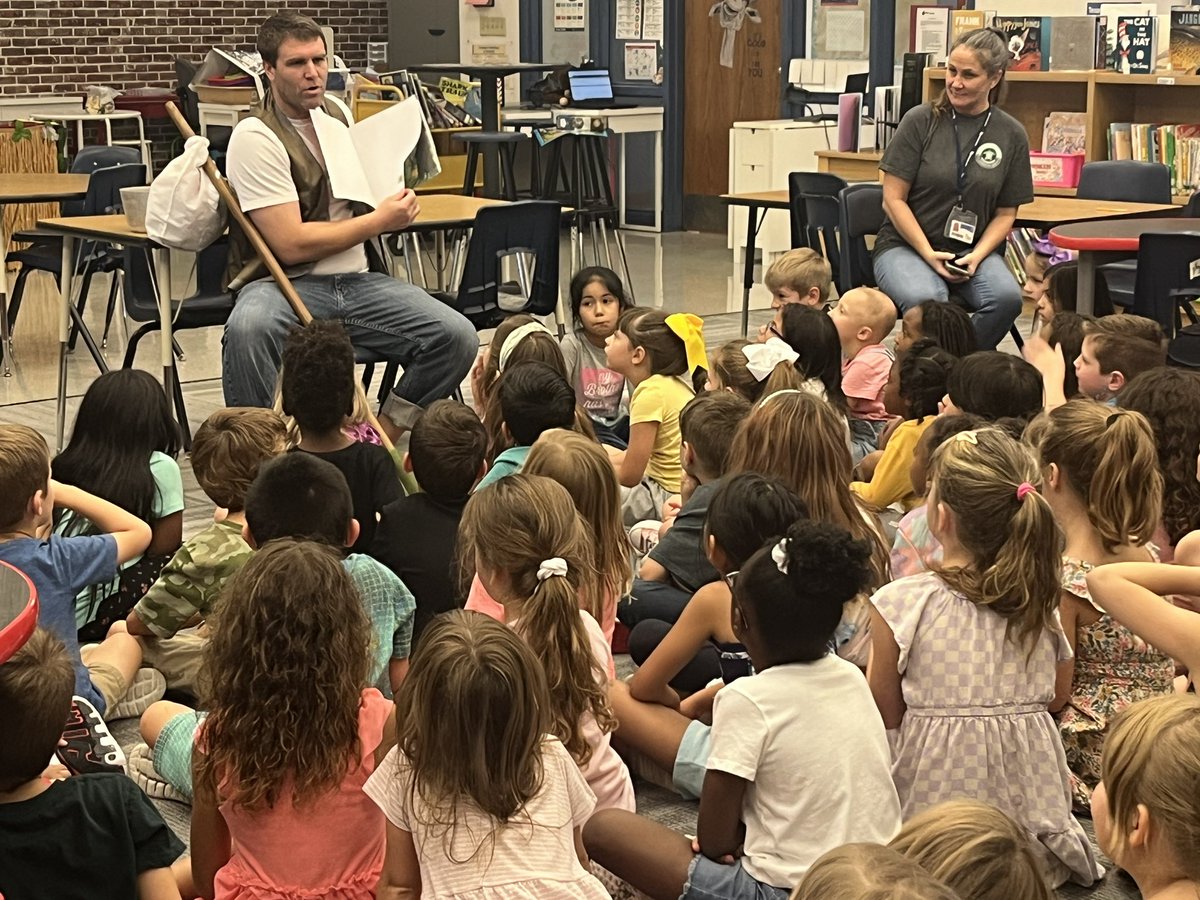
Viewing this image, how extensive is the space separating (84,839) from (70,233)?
12.6 feet

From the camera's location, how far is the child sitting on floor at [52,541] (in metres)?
2.78

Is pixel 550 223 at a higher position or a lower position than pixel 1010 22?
lower

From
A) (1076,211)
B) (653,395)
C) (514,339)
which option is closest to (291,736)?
(653,395)

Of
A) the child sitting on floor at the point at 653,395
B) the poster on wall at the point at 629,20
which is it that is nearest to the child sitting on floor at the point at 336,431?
the child sitting on floor at the point at 653,395

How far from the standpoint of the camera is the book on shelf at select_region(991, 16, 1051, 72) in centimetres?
822

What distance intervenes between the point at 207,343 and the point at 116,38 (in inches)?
196

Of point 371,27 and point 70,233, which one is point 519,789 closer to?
point 70,233

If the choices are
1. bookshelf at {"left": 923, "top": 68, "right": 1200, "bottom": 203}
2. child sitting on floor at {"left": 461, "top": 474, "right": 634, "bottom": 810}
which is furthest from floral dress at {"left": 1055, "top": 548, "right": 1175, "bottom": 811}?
bookshelf at {"left": 923, "top": 68, "right": 1200, "bottom": 203}

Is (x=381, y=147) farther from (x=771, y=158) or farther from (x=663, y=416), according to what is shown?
(x=771, y=158)

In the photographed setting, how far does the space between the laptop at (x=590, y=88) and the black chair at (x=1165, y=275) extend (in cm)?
657

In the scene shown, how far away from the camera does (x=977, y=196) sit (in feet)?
18.5

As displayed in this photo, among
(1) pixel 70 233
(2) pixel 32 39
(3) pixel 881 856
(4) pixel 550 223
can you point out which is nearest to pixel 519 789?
(3) pixel 881 856

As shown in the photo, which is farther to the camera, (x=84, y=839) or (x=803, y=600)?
(x=803, y=600)

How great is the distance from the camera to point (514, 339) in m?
4.35
